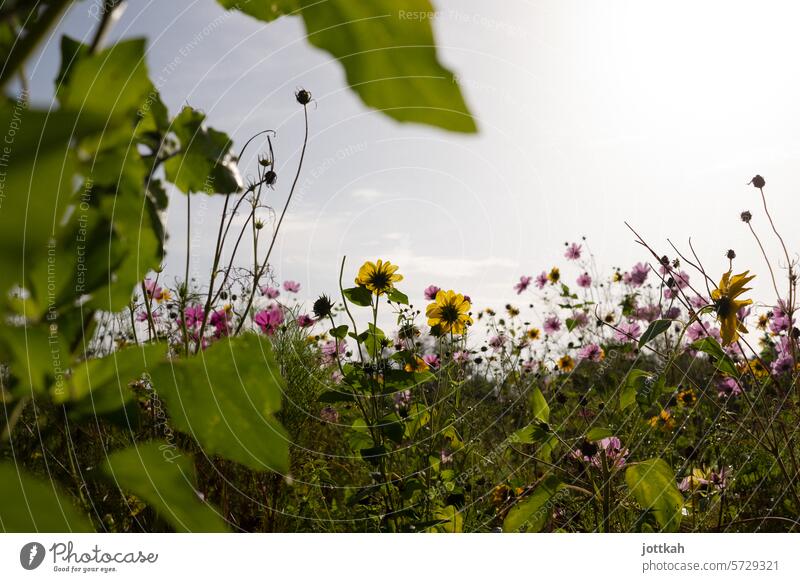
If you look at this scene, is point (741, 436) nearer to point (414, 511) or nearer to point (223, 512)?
point (414, 511)

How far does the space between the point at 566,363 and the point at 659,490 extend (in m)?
1.09

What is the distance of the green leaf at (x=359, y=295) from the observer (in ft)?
2.52

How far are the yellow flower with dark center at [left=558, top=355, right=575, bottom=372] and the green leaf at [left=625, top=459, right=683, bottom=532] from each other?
1044 millimetres

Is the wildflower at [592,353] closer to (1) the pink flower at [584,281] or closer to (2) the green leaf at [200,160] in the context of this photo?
(1) the pink flower at [584,281]

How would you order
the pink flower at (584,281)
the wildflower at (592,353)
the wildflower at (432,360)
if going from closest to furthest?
the wildflower at (432,360) < the wildflower at (592,353) < the pink flower at (584,281)

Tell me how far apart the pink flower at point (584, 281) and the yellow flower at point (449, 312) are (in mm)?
780

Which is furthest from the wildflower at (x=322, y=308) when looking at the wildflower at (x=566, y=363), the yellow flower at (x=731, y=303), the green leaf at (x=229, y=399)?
the wildflower at (x=566, y=363)

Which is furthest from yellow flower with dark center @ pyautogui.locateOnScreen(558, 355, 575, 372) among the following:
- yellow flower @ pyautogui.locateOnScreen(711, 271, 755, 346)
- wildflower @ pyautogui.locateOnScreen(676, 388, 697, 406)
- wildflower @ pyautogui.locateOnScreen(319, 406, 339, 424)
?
yellow flower @ pyautogui.locateOnScreen(711, 271, 755, 346)

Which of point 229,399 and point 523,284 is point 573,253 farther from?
point 229,399

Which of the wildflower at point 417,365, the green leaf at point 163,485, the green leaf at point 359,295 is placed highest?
the green leaf at point 359,295

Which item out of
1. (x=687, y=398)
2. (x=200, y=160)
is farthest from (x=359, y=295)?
(x=687, y=398)

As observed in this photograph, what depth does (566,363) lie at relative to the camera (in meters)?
1.63

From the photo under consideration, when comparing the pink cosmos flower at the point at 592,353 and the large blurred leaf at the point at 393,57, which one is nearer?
the large blurred leaf at the point at 393,57
